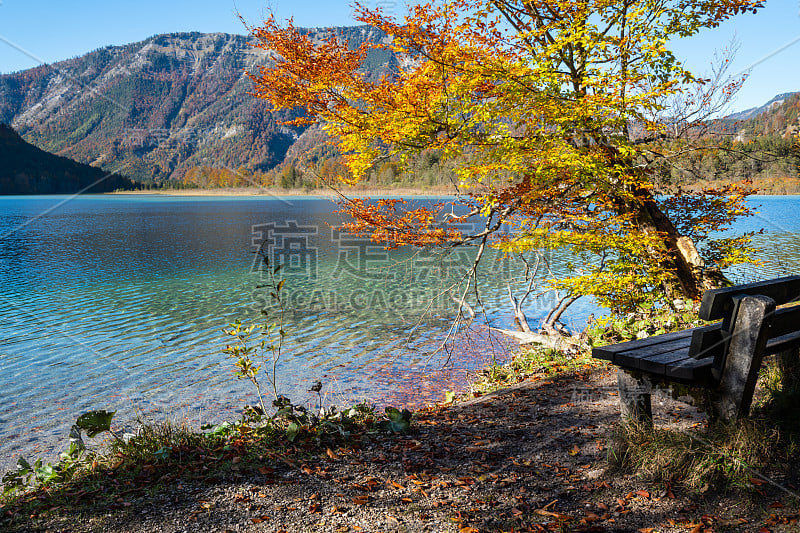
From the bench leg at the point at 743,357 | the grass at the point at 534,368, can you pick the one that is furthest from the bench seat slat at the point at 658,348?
the grass at the point at 534,368

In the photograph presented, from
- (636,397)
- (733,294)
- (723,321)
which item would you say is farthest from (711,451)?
(733,294)

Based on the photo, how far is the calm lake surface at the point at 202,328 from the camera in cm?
880

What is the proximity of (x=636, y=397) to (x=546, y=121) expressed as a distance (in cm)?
497

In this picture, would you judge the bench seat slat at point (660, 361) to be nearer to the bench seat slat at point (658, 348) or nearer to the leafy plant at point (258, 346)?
the bench seat slat at point (658, 348)

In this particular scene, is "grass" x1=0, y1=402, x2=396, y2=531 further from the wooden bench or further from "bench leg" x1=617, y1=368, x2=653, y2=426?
the wooden bench

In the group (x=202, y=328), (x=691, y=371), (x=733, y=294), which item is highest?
(x=733, y=294)

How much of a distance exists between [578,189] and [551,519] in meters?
6.80

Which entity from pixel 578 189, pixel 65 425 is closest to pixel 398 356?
pixel 578 189

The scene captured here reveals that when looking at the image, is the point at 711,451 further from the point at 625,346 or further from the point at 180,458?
the point at 180,458

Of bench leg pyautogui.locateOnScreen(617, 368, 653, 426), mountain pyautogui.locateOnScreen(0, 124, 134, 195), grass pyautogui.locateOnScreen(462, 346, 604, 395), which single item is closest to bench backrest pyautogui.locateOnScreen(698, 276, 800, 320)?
bench leg pyautogui.locateOnScreen(617, 368, 653, 426)

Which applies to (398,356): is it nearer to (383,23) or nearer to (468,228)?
(383,23)

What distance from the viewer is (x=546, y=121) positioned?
7.41 m

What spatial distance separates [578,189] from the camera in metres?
8.64

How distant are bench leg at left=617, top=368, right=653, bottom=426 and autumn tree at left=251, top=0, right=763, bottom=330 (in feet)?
13.1
